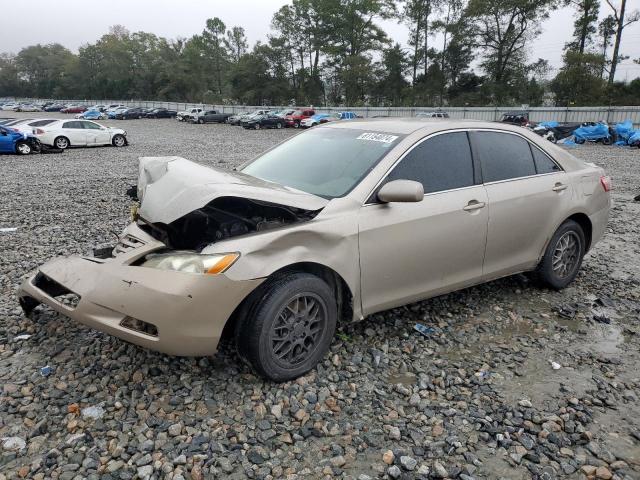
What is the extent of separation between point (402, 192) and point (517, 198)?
1.44m

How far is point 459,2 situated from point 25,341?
63.0 meters

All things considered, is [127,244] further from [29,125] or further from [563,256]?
[29,125]

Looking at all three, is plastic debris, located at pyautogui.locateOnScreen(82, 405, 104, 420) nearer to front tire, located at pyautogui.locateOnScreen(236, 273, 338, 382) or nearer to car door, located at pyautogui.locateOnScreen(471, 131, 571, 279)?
front tire, located at pyautogui.locateOnScreen(236, 273, 338, 382)

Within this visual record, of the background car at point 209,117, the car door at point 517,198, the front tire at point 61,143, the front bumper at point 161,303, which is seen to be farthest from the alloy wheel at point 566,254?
the background car at point 209,117

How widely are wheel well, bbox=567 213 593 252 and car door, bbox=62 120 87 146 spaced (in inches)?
821

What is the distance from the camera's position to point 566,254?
4746 mm

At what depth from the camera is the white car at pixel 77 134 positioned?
19.9 meters

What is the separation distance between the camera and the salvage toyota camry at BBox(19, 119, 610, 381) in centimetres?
282

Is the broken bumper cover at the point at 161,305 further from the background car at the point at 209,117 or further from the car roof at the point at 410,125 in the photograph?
the background car at the point at 209,117

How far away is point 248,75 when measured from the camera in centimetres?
6806

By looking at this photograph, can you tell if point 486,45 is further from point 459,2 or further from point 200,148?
point 200,148

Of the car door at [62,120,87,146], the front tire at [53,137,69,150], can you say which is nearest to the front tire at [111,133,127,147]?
the car door at [62,120,87,146]

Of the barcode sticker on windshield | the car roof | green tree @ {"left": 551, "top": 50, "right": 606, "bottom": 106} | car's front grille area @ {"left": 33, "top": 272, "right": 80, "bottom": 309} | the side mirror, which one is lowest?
car's front grille area @ {"left": 33, "top": 272, "right": 80, "bottom": 309}

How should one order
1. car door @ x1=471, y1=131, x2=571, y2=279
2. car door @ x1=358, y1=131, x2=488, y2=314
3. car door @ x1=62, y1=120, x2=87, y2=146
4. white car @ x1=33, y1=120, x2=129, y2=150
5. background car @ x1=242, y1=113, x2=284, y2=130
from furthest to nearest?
background car @ x1=242, y1=113, x2=284, y2=130 → car door @ x1=62, y1=120, x2=87, y2=146 → white car @ x1=33, y1=120, x2=129, y2=150 → car door @ x1=471, y1=131, x2=571, y2=279 → car door @ x1=358, y1=131, x2=488, y2=314
